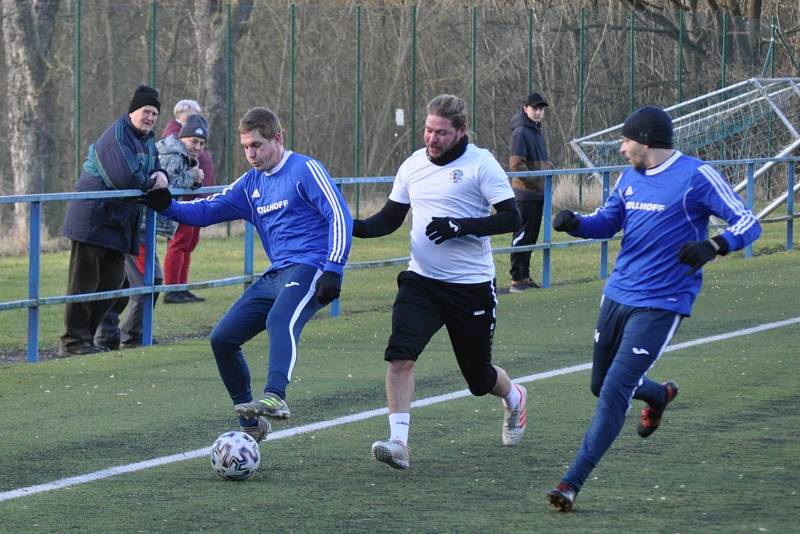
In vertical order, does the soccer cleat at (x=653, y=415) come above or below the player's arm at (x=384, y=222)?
below

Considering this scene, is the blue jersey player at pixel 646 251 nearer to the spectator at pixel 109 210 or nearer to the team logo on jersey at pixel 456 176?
the team logo on jersey at pixel 456 176

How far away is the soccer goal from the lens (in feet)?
83.1

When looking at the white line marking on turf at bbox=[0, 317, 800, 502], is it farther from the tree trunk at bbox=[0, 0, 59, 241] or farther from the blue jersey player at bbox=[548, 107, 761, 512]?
the tree trunk at bbox=[0, 0, 59, 241]

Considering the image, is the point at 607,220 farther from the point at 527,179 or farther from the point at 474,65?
the point at 474,65

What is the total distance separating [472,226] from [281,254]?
113 centimetres

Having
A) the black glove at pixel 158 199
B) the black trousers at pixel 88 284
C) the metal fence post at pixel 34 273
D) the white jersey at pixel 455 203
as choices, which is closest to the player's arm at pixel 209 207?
the black glove at pixel 158 199

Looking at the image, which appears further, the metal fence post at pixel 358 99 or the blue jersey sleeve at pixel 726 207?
the metal fence post at pixel 358 99

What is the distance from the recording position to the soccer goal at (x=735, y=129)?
83.1ft

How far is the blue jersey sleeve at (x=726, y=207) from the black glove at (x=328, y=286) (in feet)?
5.89

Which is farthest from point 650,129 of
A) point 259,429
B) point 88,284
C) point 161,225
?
point 161,225

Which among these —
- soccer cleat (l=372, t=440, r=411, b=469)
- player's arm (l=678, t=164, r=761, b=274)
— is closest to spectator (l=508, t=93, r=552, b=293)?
soccer cleat (l=372, t=440, r=411, b=469)

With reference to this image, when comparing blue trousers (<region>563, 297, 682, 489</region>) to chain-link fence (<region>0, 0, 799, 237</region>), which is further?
chain-link fence (<region>0, 0, 799, 237</region>)

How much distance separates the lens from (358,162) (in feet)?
→ 82.3

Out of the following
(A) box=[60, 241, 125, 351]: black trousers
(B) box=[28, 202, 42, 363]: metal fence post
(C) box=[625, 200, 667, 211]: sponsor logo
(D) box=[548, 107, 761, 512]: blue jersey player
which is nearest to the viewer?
(D) box=[548, 107, 761, 512]: blue jersey player
